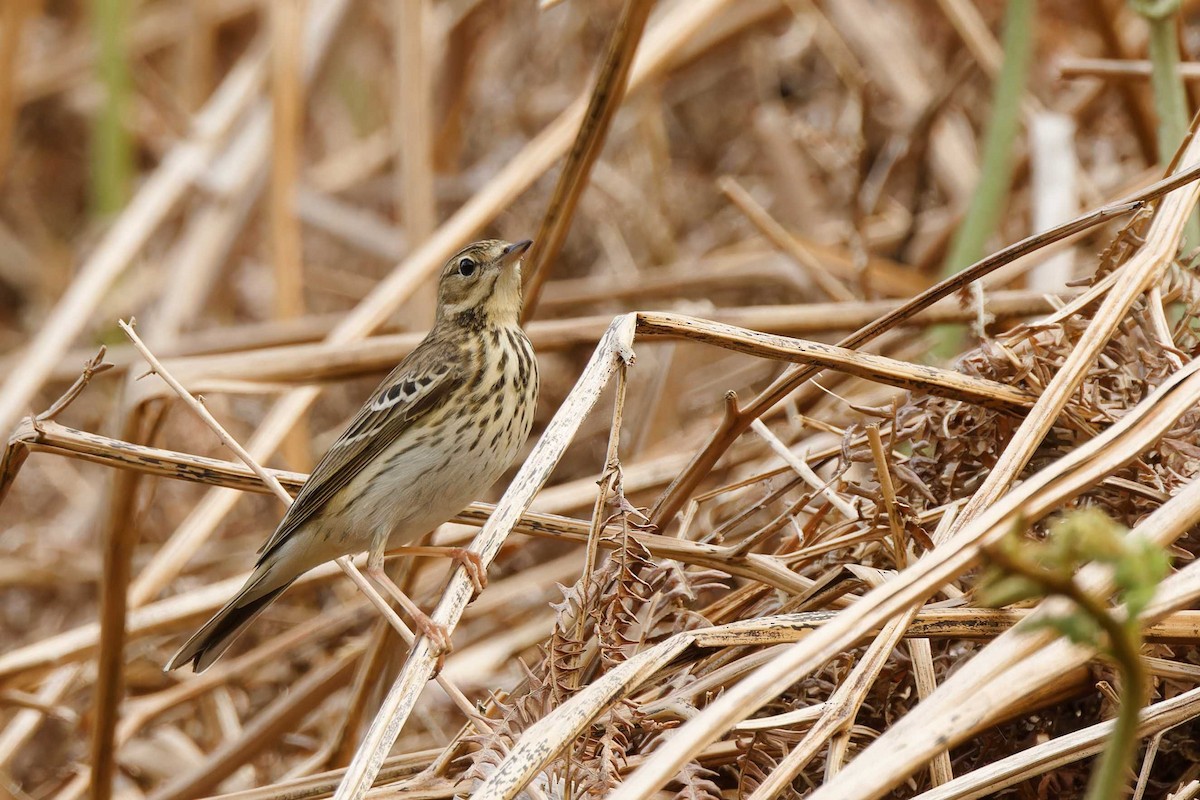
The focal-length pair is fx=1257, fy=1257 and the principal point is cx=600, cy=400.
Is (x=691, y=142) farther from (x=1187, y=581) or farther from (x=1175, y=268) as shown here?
(x=1187, y=581)

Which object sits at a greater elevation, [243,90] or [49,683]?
[243,90]

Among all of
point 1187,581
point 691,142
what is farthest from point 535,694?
point 691,142

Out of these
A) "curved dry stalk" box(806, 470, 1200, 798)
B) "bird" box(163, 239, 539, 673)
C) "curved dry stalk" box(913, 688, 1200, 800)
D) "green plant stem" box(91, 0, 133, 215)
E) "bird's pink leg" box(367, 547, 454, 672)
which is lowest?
"curved dry stalk" box(913, 688, 1200, 800)

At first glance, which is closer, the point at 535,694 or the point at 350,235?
the point at 535,694

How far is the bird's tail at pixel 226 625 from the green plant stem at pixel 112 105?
289cm

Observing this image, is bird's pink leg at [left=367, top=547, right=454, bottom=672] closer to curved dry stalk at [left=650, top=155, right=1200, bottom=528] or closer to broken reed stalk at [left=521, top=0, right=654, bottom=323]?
curved dry stalk at [left=650, top=155, right=1200, bottom=528]

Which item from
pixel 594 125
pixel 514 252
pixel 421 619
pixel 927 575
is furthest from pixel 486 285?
pixel 927 575

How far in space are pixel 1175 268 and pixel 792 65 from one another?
443 centimetres

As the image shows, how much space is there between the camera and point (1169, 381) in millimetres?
2203

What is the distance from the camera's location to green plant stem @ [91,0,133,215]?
540cm

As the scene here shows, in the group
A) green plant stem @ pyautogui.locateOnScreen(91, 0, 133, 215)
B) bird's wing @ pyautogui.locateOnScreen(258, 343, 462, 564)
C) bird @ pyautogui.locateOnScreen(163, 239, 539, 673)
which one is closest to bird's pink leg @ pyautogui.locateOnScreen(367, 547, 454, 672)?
bird @ pyautogui.locateOnScreen(163, 239, 539, 673)

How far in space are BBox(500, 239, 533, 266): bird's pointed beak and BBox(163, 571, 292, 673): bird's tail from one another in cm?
118

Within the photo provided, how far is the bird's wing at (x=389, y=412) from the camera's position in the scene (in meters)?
3.69

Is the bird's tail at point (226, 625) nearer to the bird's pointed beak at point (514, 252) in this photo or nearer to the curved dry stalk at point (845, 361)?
the bird's pointed beak at point (514, 252)
